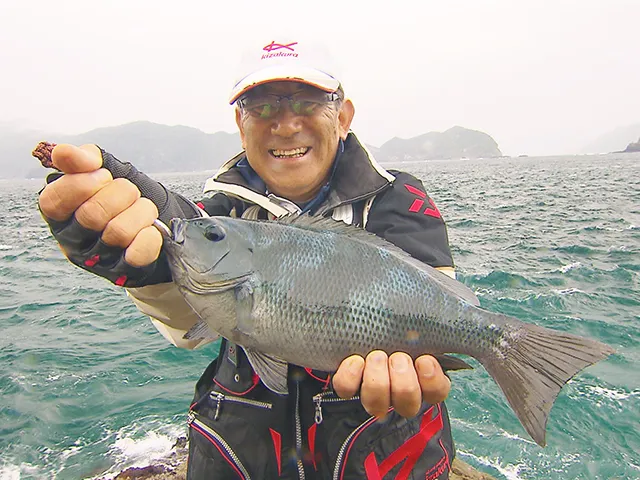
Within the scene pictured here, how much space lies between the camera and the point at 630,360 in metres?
7.77

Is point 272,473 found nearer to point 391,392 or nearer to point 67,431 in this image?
point 391,392

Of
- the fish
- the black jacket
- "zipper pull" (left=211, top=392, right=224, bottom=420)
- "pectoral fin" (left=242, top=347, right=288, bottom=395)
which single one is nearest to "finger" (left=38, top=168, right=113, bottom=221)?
the fish

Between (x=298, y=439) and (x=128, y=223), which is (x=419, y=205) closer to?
(x=298, y=439)

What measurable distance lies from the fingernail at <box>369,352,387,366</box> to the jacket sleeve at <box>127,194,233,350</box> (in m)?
1.01

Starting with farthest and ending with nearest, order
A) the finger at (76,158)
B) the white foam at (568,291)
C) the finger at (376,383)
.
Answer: the white foam at (568,291) < the finger at (376,383) < the finger at (76,158)

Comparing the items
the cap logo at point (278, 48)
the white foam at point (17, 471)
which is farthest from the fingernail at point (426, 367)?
the white foam at point (17, 471)

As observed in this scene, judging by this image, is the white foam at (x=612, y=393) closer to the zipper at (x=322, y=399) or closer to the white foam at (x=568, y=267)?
the zipper at (x=322, y=399)

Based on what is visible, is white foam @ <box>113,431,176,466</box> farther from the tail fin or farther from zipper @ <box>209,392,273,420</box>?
the tail fin

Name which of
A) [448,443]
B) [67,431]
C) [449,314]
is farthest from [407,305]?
[67,431]

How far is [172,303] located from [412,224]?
5.64ft

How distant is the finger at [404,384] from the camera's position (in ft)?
7.76

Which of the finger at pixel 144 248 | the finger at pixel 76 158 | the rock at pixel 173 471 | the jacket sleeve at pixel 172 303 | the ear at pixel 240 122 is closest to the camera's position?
the finger at pixel 76 158

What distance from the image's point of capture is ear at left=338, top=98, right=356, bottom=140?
367cm

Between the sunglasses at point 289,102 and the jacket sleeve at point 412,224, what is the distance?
0.80 meters
